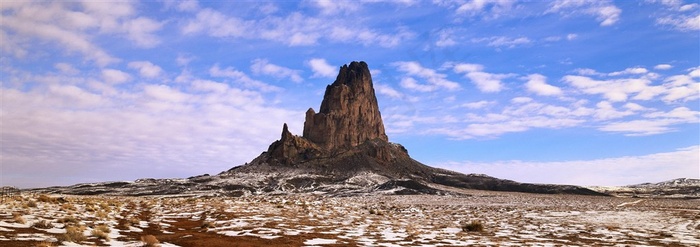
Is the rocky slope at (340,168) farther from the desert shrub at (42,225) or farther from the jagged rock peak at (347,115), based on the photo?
the desert shrub at (42,225)

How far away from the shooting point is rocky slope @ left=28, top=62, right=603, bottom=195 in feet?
331

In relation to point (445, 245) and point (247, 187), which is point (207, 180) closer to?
point (247, 187)

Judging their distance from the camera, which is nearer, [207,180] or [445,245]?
[445,245]

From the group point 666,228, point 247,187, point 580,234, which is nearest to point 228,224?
point 580,234

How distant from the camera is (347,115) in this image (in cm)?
17012

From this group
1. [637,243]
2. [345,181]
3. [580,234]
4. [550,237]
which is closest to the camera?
[637,243]

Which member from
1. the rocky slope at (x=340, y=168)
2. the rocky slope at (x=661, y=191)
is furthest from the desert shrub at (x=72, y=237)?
the rocky slope at (x=661, y=191)

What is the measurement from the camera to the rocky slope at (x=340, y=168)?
10081cm

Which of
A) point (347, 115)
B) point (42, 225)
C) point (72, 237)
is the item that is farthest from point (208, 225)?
point (347, 115)

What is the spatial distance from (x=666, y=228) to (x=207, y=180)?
108788mm

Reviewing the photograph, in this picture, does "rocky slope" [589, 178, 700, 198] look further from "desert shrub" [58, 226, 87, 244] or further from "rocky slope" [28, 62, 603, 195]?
"desert shrub" [58, 226, 87, 244]

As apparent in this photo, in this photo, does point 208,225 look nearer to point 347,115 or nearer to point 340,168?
point 340,168

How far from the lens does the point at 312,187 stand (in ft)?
347

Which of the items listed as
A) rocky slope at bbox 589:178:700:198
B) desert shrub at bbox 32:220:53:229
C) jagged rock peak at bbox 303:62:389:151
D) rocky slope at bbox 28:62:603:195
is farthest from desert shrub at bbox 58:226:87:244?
jagged rock peak at bbox 303:62:389:151
